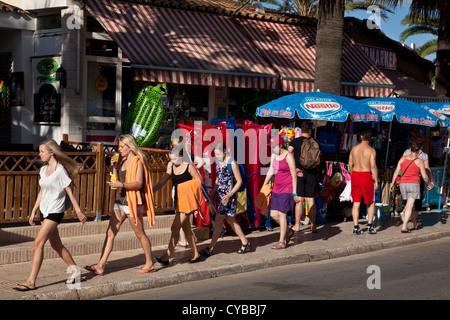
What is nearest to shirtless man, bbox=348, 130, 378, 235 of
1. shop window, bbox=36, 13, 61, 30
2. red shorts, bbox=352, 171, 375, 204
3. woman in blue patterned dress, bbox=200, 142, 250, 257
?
red shorts, bbox=352, 171, 375, 204

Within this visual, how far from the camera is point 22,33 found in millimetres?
16469

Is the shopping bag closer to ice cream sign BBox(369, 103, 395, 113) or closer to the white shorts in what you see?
the white shorts

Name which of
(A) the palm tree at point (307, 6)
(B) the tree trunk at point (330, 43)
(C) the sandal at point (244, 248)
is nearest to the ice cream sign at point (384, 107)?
(B) the tree trunk at point (330, 43)

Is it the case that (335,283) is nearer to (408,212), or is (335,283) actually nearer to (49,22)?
(408,212)

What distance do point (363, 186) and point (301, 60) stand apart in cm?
715

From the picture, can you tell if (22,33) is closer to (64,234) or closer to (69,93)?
(69,93)

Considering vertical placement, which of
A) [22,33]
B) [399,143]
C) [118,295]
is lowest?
[118,295]

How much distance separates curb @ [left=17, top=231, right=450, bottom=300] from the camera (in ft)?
26.8

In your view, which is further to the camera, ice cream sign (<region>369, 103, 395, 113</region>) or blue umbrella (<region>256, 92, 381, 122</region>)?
ice cream sign (<region>369, 103, 395, 113</region>)

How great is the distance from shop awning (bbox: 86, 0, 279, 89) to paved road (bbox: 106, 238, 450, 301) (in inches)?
261

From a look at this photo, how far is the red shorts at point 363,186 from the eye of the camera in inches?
524
